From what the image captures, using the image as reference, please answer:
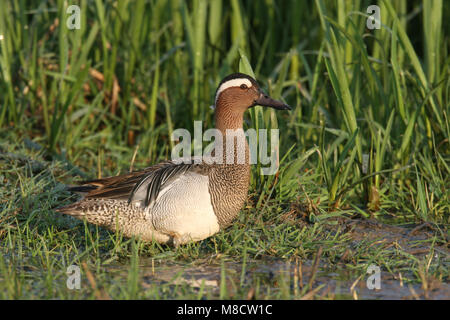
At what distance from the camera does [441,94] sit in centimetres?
537

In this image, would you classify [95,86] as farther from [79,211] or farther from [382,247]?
[382,247]

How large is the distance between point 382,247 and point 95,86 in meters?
3.36

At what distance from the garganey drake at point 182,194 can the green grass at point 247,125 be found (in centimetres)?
15

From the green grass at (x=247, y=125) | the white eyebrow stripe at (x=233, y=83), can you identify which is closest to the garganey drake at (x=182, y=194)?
the white eyebrow stripe at (x=233, y=83)

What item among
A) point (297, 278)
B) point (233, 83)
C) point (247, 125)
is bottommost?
point (297, 278)

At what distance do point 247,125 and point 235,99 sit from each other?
1.07 metres

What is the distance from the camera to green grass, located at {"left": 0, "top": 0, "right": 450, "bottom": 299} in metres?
4.13

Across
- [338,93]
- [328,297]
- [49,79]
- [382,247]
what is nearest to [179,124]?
[49,79]

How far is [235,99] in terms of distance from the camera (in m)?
4.66

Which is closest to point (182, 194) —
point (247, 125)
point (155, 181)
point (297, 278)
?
point (155, 181)

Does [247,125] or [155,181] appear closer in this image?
[155,181]

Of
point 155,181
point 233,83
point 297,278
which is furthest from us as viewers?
point 233,83

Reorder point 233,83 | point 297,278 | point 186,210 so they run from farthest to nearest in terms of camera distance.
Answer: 1. point 233,83
2. point 186,210
3. point 297,278

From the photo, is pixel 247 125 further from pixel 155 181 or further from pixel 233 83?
pixel 155 181
